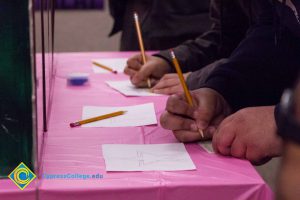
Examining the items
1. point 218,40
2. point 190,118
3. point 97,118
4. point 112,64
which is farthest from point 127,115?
point 218,40

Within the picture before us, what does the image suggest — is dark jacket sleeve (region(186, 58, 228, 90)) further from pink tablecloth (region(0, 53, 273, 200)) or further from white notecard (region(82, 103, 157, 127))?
pink tablecloth (region(0, 53, 273, 200))

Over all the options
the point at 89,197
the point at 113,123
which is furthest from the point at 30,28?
the point at 113,123

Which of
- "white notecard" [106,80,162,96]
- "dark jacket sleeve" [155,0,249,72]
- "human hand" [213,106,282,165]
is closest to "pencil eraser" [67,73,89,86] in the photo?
"white notecard" [106,80,162,96]

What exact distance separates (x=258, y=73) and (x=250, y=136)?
29cm

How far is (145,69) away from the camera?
142 centimetres

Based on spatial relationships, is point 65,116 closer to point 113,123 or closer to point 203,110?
point 113,123

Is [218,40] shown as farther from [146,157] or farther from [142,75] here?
[146,157]

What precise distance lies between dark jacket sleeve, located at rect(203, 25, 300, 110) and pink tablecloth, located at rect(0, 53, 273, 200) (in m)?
0.20

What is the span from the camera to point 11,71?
0.75 metres

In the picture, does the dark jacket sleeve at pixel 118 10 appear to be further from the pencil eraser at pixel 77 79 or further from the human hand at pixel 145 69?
the pencil eraser at pixel 77 79

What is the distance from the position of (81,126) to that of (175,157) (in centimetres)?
25

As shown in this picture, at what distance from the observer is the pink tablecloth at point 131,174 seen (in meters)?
0.77

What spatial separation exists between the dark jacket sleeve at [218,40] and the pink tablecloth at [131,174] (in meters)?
0.59

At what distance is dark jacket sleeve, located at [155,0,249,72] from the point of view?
5.24 feet
